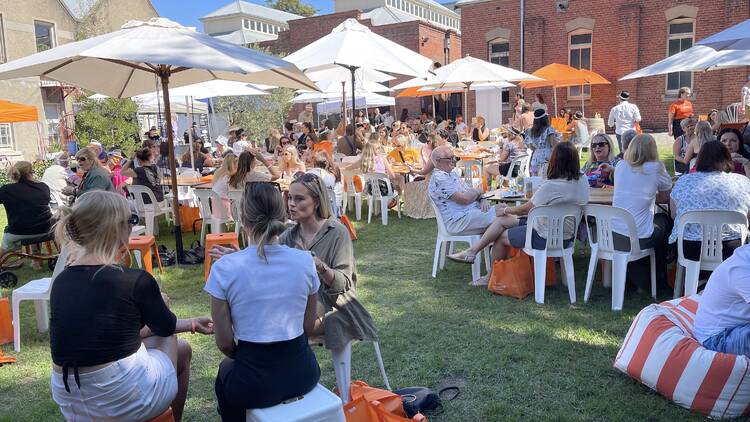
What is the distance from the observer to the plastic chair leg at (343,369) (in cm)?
308

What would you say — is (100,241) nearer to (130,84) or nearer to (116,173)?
(130,84)

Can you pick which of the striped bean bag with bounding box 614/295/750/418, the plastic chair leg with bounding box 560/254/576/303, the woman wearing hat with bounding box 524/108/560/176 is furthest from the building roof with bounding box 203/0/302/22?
the striped bean bag with bounding box 614/295/750/418

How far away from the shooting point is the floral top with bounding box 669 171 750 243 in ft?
14.4

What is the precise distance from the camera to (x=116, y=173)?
895 centimetres

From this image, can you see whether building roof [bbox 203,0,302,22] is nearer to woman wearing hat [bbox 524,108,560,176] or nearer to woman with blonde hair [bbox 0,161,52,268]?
woman wearing hat [bbox 524,108,560,176]

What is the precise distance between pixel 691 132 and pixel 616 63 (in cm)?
1490

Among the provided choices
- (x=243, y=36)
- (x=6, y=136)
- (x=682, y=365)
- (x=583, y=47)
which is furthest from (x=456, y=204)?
(x=243, y=36)

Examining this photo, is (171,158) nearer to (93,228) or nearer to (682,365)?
(93,228)

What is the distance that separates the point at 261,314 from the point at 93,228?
2.59ft

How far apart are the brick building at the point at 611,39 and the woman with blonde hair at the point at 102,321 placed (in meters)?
21.6

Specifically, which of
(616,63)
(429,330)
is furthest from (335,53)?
(616,63)

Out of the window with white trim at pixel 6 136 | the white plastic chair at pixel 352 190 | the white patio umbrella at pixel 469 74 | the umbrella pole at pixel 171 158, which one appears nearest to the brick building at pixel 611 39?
the white patio umbrella at pixel 469 74

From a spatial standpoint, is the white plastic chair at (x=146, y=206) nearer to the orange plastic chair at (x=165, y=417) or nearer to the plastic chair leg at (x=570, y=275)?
the plastic chair leg at (x=570, y=275)

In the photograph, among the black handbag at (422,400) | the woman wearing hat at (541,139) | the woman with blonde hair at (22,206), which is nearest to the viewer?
the black handbag at (422,400)
